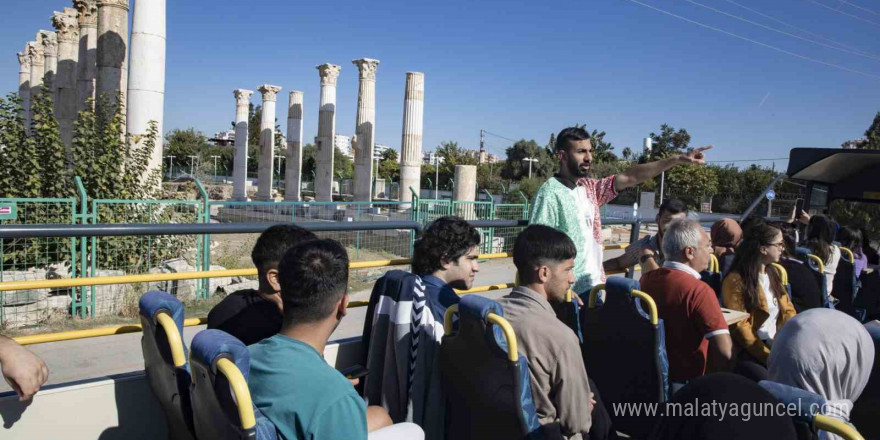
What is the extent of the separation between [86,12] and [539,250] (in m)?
21.2

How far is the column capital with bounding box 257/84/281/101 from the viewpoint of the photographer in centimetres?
3412

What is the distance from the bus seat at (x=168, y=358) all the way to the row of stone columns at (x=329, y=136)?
21.9 m

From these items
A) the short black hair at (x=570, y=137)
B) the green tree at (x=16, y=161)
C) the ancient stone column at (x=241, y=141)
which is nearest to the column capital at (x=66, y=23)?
the ancient stone column at (x=241, y=141)

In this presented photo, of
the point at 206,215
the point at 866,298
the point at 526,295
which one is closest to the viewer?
the point at 526,295

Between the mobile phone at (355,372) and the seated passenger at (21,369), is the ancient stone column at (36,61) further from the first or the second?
the mobile phone at (355,372)

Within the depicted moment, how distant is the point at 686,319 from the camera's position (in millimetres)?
3439

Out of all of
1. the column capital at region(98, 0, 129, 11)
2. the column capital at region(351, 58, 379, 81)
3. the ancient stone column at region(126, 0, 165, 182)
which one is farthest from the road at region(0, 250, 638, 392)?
the column capital at region(351, 58, 379, 81)

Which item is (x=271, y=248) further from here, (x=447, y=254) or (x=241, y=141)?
(x=241, y=141)

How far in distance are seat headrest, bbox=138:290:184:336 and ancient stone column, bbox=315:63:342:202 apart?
28.2m

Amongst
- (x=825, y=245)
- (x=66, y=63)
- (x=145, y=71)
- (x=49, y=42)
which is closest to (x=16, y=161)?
(x=145, y=71)

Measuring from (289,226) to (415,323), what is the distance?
35.6 inches

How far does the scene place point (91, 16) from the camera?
766 inches

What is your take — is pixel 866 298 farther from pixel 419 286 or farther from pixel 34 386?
pixel 34 386

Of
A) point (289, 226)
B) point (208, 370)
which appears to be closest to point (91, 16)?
point (289, 226)
